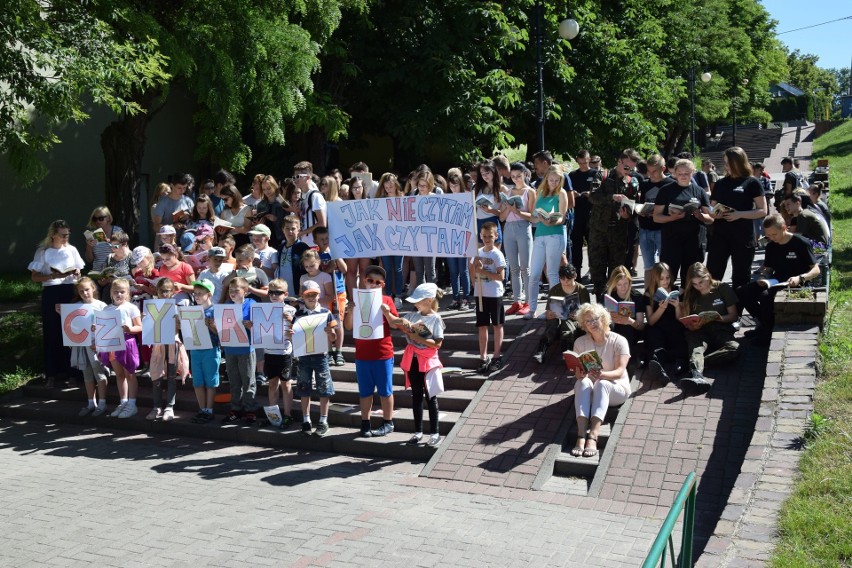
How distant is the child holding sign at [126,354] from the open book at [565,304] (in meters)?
5.21

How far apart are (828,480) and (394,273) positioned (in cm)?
779

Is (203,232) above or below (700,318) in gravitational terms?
above

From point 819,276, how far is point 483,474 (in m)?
4.67

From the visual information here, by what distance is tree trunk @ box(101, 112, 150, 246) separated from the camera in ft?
52.2

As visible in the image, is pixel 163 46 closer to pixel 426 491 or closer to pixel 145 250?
pixel 145 250

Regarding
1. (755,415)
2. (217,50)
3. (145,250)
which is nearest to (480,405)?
(755,415)

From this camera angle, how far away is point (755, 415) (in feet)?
30.3

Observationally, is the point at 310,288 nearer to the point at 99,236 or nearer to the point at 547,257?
the point at 547,257

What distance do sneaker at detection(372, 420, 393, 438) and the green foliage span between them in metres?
5.77

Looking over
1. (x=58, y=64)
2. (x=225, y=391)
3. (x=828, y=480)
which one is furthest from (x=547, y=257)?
(x=58, y=64)

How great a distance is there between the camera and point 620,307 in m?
10.4

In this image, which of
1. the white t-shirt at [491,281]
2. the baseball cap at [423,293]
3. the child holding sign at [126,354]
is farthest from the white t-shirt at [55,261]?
the white t-shirt at [491,281]

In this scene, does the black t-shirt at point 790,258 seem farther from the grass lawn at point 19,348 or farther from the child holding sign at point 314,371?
the grass lawn at point 19,348

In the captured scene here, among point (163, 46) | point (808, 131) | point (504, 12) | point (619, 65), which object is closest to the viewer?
point (163, 46)
